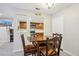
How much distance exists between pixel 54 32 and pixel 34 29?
0.39 metres

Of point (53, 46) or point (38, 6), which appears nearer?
point (38, 6)

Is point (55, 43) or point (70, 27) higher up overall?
point (70, 27)

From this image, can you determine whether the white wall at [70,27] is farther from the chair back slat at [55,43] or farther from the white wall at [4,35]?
the white wall at [4,35]

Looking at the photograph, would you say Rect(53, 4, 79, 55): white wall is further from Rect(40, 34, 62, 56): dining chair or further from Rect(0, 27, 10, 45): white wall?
Rect(0, 27, 10, 45): white wall

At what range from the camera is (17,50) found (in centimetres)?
169

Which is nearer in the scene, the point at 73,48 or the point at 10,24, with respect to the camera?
the point at 10,24

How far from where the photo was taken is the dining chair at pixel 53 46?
154 cm

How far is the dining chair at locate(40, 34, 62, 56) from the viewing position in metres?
1.54

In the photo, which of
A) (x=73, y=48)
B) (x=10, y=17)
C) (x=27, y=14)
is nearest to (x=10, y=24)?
(x=10, y=17)

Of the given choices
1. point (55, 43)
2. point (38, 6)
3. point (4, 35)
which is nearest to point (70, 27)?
point (55, 43)

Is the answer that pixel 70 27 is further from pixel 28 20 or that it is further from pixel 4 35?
pixel 4 35

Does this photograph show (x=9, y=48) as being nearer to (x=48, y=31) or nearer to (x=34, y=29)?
(x=34, y=29)

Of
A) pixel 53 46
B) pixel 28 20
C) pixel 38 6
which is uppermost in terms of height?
pixel 38 6

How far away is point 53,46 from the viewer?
5.29 ft
